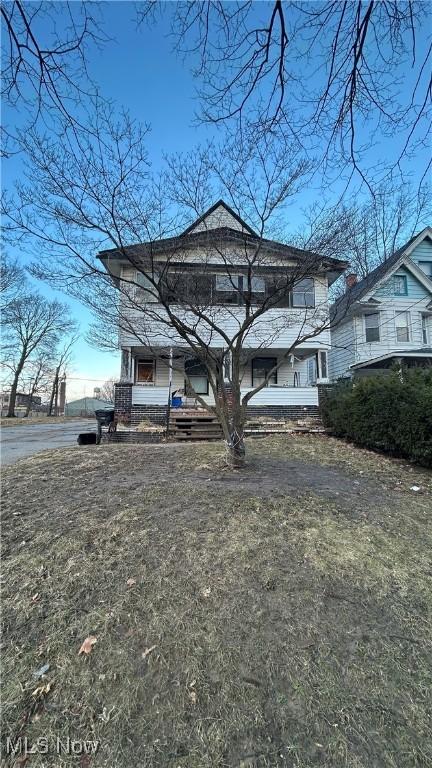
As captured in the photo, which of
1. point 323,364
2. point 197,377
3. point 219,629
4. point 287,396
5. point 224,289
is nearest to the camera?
point 219,629

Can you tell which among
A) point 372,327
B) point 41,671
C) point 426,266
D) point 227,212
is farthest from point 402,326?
point 41,671

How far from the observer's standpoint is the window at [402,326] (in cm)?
1666

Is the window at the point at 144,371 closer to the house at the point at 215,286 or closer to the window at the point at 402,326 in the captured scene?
the house at the point at 215,286

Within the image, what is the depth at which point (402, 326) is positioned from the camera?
1670 centimetres

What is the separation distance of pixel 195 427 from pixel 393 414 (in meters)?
5.12

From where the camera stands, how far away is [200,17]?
2.36 metres

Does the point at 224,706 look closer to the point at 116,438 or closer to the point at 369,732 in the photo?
the point at 369,732

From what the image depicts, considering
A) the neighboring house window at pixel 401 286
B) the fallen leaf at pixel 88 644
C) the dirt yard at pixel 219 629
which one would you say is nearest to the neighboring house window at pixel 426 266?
the neighboring house window at pixel 401 286

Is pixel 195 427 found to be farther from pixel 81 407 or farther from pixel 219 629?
pixel 81 407

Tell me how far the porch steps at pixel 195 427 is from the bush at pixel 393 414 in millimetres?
3378

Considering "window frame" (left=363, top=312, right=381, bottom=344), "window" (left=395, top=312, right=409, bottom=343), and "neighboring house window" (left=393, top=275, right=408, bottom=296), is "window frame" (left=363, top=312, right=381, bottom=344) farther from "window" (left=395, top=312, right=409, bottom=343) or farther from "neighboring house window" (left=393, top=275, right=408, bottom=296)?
"neighboring house window" (left=393, top=275, right=408, bottom=296)

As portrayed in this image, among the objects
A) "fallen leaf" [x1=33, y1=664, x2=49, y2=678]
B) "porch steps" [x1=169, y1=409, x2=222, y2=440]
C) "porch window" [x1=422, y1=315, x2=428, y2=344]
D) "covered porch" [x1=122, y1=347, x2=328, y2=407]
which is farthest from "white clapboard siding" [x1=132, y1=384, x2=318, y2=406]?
"fallen leaf" [x1=33, y1=664, x2=49, y2=678]

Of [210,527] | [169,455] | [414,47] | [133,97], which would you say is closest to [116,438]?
[169,455]

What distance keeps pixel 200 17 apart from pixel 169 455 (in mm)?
5711
